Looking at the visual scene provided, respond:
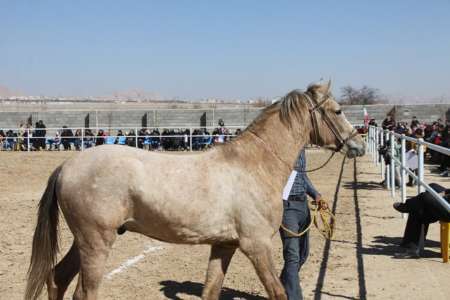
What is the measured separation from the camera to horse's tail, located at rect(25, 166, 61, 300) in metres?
4.35

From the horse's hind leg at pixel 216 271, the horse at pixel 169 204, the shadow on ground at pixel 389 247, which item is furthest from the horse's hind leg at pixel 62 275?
the shadow on ground at pixel 389 247

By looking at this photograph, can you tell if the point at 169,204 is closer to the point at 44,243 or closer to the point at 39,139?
the point at 44,243

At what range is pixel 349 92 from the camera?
6612cm

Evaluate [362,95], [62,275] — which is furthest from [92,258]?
[362,95]

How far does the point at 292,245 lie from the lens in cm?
486

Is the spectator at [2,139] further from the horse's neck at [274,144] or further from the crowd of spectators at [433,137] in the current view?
the horse's neck at [274,144]

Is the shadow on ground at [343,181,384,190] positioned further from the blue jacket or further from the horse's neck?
the horse's neck

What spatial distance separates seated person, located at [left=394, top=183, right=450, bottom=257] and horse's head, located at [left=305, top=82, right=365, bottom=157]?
2482 millimetres

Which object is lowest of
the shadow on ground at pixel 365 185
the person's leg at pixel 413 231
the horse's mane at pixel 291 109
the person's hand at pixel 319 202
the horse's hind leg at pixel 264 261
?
the shadow on ground at pixel 365 185

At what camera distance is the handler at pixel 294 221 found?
4820 mm

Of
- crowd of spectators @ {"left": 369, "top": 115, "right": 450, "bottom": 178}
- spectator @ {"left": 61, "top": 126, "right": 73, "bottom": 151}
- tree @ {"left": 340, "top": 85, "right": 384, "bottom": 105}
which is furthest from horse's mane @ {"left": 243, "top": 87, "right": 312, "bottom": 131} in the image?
tree @ {"left": 340, "top": 85, "right": 384, "bottom": 105}

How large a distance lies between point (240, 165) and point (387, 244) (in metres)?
4.18

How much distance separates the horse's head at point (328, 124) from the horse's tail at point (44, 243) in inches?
88.0

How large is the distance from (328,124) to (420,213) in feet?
9.77
